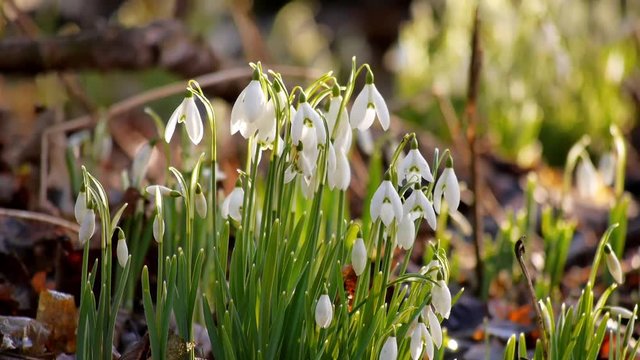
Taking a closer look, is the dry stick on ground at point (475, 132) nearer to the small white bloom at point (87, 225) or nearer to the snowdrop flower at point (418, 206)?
the snowdrop flower at point (418, 206)

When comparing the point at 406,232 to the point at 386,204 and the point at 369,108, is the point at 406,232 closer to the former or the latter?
the point at 386,204

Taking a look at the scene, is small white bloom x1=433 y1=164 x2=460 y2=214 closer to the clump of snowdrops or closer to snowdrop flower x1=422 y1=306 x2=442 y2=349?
the clump of snowdrops

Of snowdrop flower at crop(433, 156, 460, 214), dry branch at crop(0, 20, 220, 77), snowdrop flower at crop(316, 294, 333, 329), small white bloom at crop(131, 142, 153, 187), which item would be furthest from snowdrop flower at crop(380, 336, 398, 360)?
dry branch at crop(0, 20, 220, 77)

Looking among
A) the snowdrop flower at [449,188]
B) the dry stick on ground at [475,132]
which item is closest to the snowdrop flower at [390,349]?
the snowdrop flower at [449,188]

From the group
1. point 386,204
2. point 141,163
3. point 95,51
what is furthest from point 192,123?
point 95,51

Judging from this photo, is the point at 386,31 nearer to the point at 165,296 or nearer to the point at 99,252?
the point at 99,252

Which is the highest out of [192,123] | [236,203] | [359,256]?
[192,123]

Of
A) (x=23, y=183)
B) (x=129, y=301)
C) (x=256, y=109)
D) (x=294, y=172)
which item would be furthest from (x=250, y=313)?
(x=23, y=183)
